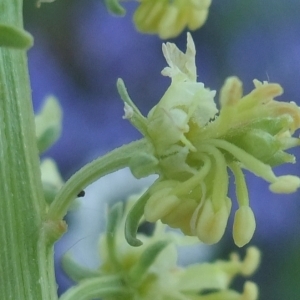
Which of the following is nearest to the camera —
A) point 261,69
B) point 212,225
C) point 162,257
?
point 212,225

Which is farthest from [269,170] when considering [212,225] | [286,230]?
[286,230]

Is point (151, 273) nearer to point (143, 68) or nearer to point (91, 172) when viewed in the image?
point (91, 172)

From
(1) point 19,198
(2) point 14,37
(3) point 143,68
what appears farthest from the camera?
(3) point 143,68

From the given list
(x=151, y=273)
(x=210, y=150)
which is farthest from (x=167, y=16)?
(x=151, y=273)

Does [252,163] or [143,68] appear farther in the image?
[143,68]

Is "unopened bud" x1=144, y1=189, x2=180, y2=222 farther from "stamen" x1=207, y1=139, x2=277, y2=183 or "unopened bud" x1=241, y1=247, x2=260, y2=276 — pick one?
"unopened bud" x1=241, y1=247, x2=260, y2=276

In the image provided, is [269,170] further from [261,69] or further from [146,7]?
[261,69]

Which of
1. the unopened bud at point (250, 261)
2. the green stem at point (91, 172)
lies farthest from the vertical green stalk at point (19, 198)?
the unopened bud at point (250, 261)
